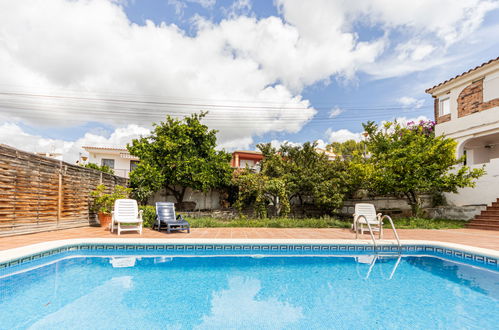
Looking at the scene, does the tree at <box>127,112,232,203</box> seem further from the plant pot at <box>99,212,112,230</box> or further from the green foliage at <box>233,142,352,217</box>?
the plant pot at <box>99,212,112,230</box>

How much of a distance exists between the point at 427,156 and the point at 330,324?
419 inches

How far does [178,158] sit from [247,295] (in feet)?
35.8

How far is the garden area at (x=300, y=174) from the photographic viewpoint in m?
11.7

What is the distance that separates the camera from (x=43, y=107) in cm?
2806

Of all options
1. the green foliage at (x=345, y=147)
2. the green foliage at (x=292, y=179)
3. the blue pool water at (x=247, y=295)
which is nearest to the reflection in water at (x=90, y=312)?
the blue pool water at (x=247, y=295)

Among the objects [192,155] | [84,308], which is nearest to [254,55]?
[192,155]

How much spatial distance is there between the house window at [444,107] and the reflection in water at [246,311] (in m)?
17.5

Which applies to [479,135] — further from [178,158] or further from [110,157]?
[110,157]

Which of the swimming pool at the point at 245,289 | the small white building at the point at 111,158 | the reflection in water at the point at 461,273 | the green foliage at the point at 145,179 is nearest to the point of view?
the swimming pool at the point at 245,289

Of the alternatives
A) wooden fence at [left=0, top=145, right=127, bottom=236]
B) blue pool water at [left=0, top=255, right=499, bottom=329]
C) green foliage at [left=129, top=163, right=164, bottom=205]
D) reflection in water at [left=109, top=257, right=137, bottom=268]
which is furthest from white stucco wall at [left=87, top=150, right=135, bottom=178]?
blue pool water at [left=0, top=255, right=499, bottom=329]

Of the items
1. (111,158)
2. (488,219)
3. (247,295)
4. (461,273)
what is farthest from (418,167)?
(111,158)

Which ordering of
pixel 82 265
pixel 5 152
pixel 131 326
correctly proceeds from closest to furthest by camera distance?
pixel 131 326, pixel 82 265, pixel 5 152

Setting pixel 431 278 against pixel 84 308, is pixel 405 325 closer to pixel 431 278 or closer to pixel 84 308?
pixel 431 278

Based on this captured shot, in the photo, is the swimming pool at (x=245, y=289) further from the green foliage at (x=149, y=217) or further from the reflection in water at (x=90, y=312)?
the green foliage at (x=149, y=217)
